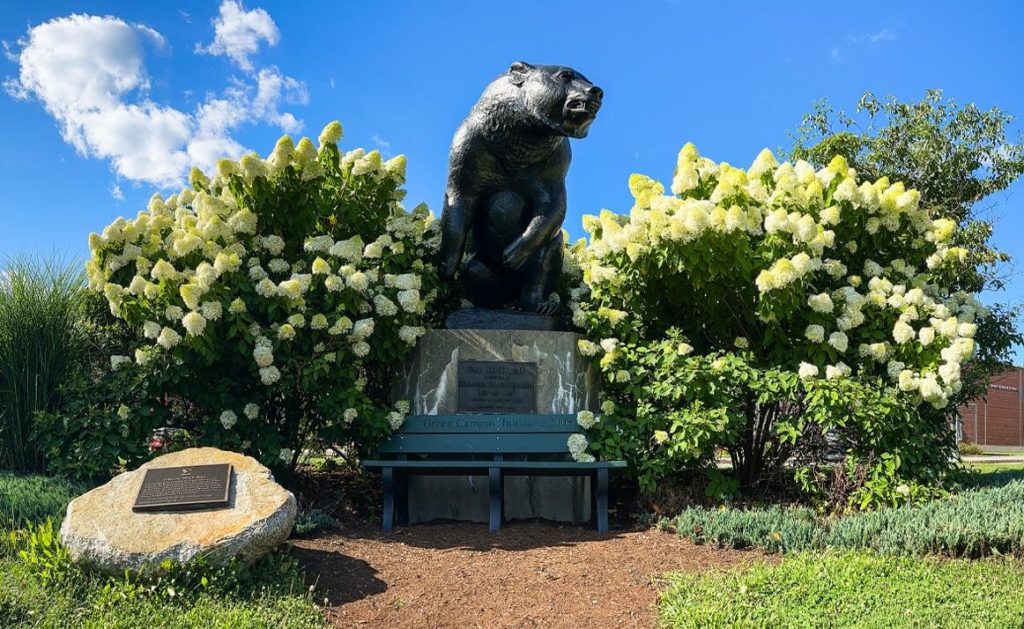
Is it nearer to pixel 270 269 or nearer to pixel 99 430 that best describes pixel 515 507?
pixel 270 269

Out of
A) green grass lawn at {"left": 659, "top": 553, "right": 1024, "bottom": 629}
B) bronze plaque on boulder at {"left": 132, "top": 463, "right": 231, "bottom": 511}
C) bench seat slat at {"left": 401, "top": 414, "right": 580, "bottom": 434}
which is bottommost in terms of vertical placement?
green grass lawn at {"left": 659, "top": 553, "right": 1024, "bottom": 629}

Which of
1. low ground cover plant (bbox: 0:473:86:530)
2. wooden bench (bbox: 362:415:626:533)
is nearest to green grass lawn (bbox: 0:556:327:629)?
low ground cover plant (bbox: 0:473:86:530)

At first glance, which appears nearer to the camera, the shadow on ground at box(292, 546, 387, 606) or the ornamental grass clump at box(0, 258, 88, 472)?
the shadow on ground at box(292, 546, 387, 606)

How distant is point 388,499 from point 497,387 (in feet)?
4.19

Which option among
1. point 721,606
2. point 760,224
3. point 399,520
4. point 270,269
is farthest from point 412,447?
point 760,224

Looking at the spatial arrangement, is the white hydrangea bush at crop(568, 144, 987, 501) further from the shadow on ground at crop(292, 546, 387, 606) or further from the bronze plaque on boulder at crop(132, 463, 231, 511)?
the bronze plaque on boulder at crop(132, 463, 231, 511)

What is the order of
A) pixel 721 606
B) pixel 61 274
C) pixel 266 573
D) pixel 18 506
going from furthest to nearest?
1. pixel 61 274
2. pixel 18 506
3. pixel 266 573
4. pixel 721 606

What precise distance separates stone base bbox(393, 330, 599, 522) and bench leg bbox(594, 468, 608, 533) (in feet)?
1.47

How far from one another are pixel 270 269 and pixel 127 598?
3.16 metres

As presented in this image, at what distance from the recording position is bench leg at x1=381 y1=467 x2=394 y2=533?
5.81m

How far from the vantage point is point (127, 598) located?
3.92 m

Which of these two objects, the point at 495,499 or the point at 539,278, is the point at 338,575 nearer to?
the point at 495,499

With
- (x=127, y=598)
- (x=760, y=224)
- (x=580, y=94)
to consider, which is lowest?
(x=127, y=598)


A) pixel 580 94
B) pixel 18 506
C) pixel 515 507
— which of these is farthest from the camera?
pixel 515 507
